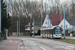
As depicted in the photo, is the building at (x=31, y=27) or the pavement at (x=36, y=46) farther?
the building at (x=31, y=27)

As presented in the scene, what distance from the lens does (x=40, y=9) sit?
7275 cm

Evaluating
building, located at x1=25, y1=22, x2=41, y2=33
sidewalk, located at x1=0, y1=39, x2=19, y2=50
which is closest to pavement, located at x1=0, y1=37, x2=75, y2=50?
sidewalk, located at x1=0, y1=39, x2=19, y2=50

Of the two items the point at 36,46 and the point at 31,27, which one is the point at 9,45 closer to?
the point at 36,46

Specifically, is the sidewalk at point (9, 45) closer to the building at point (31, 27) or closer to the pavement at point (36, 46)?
the pavement at point (36, 46)

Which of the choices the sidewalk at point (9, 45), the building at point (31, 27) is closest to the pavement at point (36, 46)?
the sidewalk at point (9, 45)

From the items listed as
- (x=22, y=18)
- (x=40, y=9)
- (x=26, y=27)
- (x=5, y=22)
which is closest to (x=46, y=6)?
(x=40, y=9)

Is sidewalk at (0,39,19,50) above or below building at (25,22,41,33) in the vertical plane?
below

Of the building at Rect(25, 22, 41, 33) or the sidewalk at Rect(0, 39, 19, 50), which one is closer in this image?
the sidewalk at Rect(0, 39, 19, 50)

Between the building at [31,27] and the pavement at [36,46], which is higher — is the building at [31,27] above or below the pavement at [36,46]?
above

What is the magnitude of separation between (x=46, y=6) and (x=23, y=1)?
11379mm

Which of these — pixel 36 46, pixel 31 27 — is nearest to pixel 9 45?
pixel 36 46

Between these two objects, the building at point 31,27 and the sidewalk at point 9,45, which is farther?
the building at point 31,27

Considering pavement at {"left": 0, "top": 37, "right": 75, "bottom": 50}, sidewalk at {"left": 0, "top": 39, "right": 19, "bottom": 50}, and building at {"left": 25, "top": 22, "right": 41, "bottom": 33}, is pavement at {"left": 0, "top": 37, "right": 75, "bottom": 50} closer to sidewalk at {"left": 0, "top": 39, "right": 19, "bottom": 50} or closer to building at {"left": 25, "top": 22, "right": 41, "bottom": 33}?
sidewalk at {"left": 0, "top": 39, "right": 19, "bottom": 50}

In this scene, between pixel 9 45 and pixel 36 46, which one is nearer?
pixel 36 46
